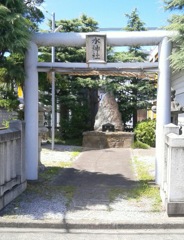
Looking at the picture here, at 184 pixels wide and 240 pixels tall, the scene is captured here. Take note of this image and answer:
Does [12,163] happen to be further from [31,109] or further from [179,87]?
[179,87]

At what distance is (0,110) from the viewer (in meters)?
13.2

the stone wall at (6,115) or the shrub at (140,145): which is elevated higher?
the stone wall at (6,115)

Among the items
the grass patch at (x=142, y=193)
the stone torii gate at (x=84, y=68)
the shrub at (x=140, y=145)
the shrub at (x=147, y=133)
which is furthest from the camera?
the shrub at (x=147, y=133)

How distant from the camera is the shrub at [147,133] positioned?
15.6m

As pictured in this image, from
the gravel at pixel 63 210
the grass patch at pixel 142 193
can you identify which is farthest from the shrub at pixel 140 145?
the gravel at pixel 63 210

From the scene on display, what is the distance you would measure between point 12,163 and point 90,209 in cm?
186

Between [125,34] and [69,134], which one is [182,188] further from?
[69,134]

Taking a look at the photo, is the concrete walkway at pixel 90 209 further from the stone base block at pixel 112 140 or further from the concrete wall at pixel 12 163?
the stone base block at pixel 112 140

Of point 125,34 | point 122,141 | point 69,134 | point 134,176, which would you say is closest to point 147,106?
point 122,141

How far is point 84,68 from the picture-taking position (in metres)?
7.53

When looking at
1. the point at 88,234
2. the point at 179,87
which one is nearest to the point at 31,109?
the point at 88,234

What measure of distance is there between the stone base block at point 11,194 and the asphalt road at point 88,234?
76 cm

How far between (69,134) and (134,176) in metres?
10.1

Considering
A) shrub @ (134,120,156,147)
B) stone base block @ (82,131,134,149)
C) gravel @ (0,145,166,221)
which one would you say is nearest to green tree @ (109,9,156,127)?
shrub @ (134,120,156,147)
